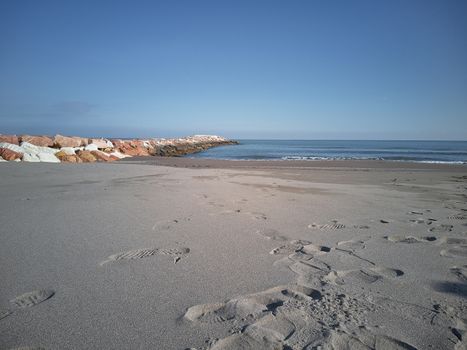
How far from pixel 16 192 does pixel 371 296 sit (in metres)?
5.28

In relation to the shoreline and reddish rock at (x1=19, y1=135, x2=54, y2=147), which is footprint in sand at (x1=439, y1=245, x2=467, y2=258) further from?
reddish rock at (x1=19, y1=135, x2=54, y2=147)

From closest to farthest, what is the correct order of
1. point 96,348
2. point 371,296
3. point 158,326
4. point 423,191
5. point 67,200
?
point 96,348
point 158,326
point 371,296
point 67,200
point 423,191

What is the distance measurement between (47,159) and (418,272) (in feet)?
42.3

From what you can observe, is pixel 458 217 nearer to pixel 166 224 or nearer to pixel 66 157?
pixel 166 224

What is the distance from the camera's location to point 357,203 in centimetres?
435

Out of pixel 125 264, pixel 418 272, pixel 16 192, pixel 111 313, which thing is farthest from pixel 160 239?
pixel 16 192

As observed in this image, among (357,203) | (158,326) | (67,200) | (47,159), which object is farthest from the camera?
(47,159)

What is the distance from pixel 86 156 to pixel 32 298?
1346 centimetres

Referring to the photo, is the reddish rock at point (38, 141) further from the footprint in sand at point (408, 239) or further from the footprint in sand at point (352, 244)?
the footprint in sand at point (408, 239)

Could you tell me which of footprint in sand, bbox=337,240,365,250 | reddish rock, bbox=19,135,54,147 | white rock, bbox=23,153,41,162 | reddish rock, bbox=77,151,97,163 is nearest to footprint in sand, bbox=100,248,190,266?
footprint in sand, bbox=337,240,365,250

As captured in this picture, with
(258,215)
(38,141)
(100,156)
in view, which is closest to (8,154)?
(100,156)

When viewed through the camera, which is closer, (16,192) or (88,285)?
(88,285)

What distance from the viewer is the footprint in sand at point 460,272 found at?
Result: 1.89 meters

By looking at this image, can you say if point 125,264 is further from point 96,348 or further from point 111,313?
point 96,348
